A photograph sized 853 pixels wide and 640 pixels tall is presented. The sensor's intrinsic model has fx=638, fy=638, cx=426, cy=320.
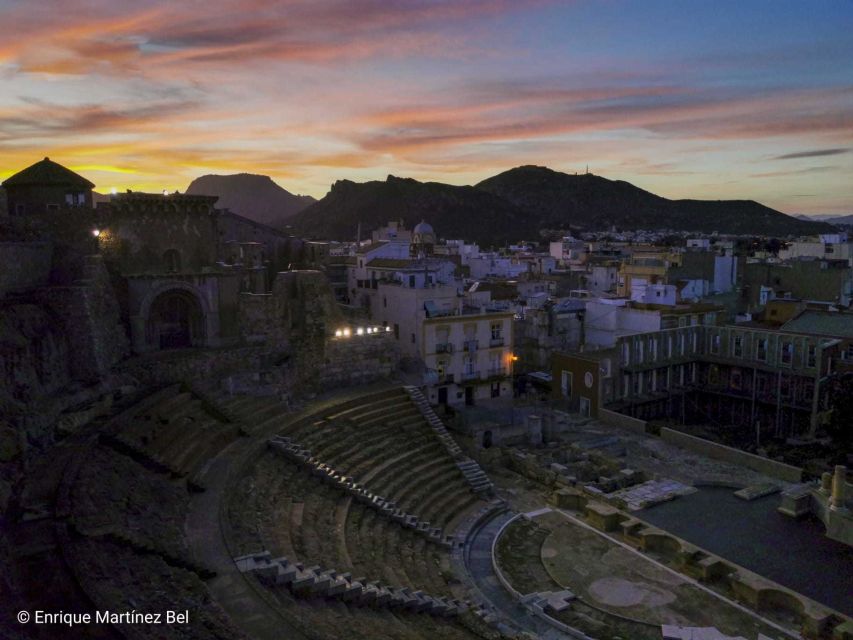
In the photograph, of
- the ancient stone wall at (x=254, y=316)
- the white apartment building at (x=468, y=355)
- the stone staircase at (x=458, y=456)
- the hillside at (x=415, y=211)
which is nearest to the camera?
the stone staircase at (x=458, y=456)

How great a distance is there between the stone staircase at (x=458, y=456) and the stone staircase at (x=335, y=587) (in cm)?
867

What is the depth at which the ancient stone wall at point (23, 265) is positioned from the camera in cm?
2095

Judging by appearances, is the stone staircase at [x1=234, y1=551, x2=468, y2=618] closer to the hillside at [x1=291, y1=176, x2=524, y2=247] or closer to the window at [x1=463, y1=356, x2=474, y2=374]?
the window at [x1=463, y1=356, x2=474, y2=374]

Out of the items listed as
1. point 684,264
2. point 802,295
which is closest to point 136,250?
point 684,264

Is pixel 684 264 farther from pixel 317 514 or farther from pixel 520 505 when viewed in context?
pixel 317 514

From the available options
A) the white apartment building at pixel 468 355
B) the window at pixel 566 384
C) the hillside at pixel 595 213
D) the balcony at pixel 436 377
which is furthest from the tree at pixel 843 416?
the hillside at pixel 595 213

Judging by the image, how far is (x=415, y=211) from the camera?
141m

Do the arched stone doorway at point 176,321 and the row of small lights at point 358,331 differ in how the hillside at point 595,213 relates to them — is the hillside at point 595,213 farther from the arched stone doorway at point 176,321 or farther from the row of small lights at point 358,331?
the arched stone doorway at point 176,321

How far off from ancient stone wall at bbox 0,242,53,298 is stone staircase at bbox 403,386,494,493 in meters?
15.6

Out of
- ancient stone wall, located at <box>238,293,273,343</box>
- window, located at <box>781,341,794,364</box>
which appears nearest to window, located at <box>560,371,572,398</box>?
window, located at <box>781,341,794,364</box>

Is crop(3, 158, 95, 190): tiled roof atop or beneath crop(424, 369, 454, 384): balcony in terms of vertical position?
atop

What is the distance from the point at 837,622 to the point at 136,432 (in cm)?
A: 1980

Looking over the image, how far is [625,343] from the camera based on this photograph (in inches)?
1487

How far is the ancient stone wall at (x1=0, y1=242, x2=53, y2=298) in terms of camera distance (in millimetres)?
20953
